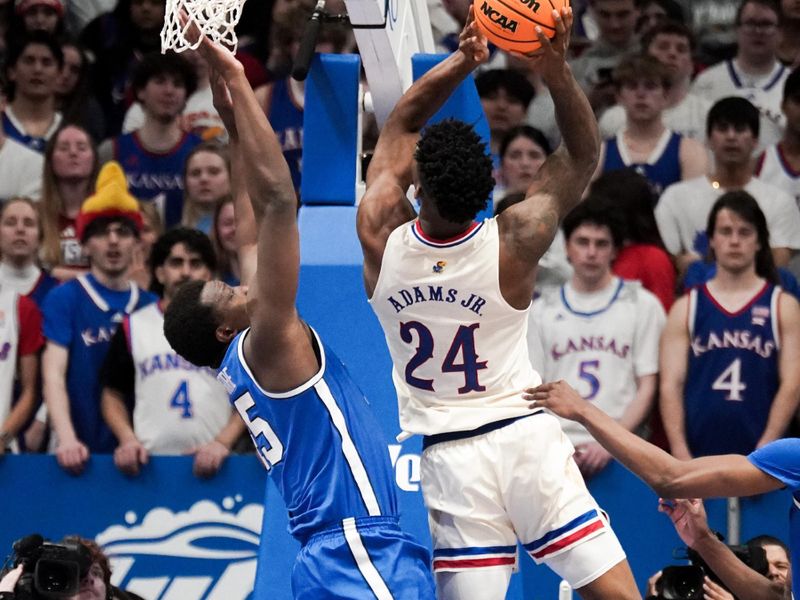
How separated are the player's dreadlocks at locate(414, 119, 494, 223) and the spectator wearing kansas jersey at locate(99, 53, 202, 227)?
190 inches

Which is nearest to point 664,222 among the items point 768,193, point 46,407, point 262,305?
point 768,193

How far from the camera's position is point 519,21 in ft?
17.9

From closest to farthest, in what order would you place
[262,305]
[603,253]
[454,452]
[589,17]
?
1. [262,305]
2. [454,452]
3. [603,253]
4. [589,17]

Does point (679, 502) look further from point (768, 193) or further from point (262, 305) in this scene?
point (768, 193)

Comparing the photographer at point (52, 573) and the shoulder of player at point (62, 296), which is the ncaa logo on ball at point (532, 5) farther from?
the shoulder of player at point (62, 296)

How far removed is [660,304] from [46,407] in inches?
134

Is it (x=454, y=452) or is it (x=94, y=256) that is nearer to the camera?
(x=454, y=452)

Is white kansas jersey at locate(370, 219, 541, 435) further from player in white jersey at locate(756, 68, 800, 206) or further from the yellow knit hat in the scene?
player in white jersey at locate(756, 68, 800, 206)

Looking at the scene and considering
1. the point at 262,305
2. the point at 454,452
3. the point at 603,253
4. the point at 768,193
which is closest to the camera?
the point at 262,305

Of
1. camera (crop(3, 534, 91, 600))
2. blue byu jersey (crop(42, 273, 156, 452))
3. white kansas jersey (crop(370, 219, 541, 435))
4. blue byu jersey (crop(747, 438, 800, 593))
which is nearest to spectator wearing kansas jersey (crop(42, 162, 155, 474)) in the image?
blue byu jersey (crop(42, 273, 156, 452))

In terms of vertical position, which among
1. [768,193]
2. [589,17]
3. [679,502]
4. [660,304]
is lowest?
[679,502]

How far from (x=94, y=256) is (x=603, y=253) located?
2829 millimetres

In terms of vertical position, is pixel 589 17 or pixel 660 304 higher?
pixel 589 17

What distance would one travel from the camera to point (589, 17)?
38.0 feet
